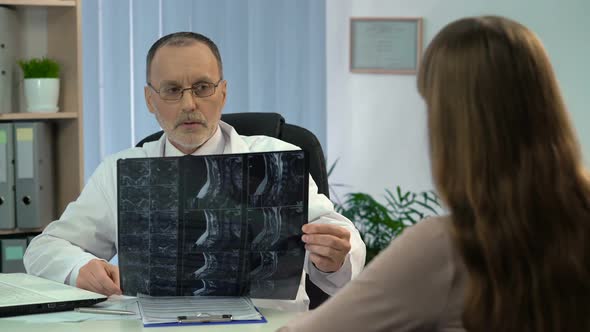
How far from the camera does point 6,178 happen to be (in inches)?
132

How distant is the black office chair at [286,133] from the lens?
2248mm

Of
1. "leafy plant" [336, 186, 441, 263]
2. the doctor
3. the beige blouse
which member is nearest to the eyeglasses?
the doctor

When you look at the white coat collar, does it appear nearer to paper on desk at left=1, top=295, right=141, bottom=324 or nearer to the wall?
paper on desk at left=1, top=295, right=141, bottom=324

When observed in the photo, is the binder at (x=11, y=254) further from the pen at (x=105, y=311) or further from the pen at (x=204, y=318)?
the pen at (x=204, y=318)

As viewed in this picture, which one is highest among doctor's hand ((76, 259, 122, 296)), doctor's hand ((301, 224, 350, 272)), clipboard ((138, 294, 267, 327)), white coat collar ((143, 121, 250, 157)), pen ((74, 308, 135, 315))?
white coat collar ((143, 121, 250, 157))

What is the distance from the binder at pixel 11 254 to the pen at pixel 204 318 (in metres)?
1.98

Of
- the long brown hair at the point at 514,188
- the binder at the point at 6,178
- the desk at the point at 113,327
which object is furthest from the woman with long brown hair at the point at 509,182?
the binder at the point at 6,178

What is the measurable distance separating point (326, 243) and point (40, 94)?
2036 millimetres

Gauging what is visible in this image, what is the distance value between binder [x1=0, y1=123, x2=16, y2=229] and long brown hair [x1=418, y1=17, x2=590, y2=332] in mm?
2638

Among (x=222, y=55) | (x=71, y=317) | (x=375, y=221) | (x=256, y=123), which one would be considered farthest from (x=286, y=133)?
(x=222, y=55)

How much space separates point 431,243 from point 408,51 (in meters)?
3.64

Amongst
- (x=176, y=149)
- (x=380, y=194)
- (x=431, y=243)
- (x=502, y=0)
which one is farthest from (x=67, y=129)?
(x=431, y=243)

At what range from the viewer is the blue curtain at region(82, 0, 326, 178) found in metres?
3.96

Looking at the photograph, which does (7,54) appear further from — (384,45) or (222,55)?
(384,45)
